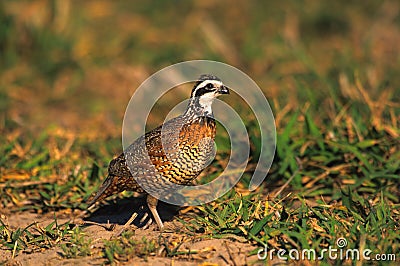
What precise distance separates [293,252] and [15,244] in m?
2.09

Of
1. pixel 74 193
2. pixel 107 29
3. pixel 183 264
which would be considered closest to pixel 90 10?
Answer: pixel 107 29

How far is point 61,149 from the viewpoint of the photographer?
6.91 meters

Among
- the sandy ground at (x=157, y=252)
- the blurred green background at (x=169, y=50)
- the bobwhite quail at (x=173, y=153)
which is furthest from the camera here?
the blurred green background at (x=169, y=50)

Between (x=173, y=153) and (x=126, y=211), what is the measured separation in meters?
1.15

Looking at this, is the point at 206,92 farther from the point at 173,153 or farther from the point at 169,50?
the point at 169,50

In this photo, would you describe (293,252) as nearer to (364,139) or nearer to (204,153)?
(204,153)

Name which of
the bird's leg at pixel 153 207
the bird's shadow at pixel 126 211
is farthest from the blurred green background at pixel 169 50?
the bird's leg at pixel 153 207

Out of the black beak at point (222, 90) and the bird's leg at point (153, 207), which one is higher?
the black beak at point (222, 90)

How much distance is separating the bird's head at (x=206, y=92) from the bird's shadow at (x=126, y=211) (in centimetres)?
106

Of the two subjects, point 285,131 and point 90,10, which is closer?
point 285,131

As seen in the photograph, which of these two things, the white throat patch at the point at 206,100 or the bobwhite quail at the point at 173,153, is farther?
the white throat patch at the point at 206,100

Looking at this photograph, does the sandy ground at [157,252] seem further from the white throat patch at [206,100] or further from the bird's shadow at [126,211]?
the white throat patch at [206,100]

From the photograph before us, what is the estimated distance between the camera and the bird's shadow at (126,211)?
5631 mm

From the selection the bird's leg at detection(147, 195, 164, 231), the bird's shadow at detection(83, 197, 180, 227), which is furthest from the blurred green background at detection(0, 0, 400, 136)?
the bird's leg at detection(147, 195, 164, 231)
